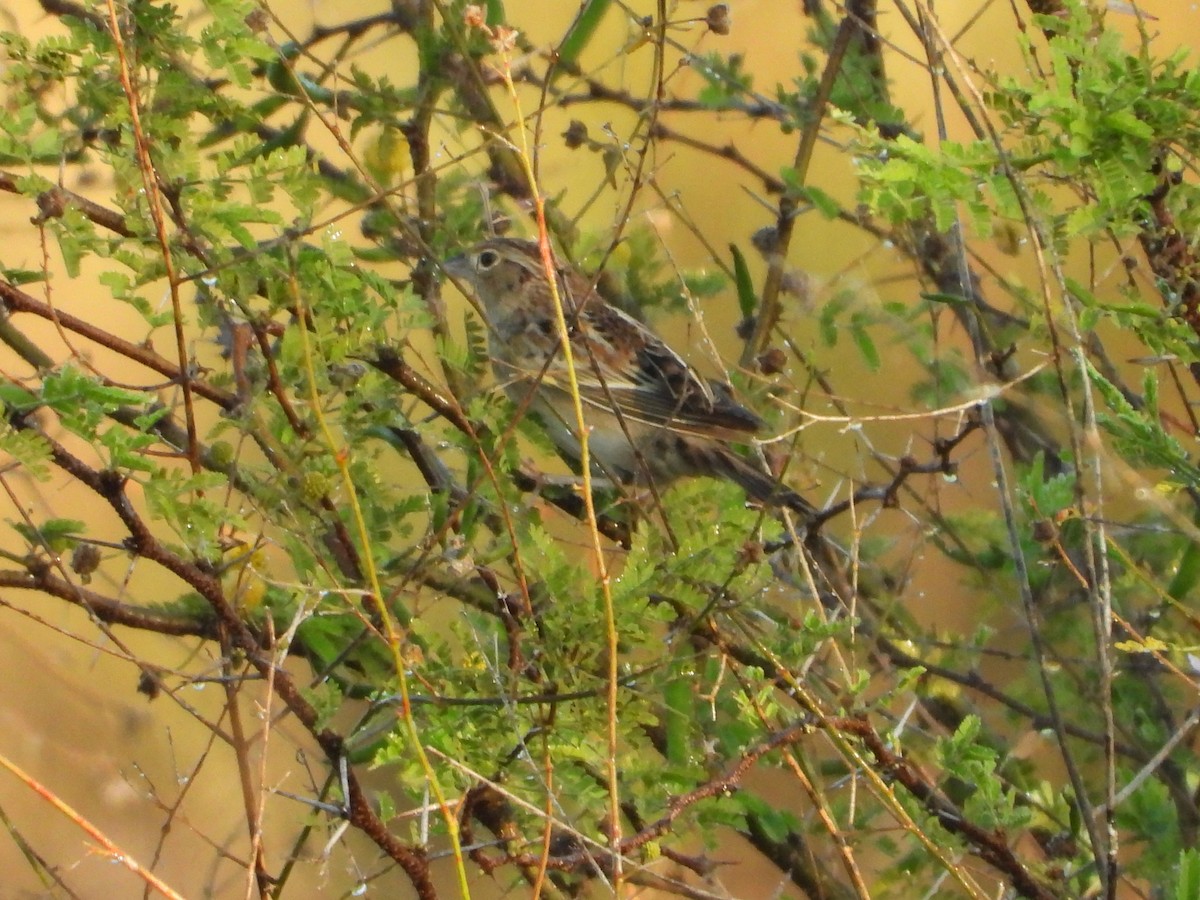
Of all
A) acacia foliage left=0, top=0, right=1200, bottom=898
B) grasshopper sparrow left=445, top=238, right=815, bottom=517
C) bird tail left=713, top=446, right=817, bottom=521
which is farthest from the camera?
grasshopper sparrow left=445, top=238, right=815, bottom=517

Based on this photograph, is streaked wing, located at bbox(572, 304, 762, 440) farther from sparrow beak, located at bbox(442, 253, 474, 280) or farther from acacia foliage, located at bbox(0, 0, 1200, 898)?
sparrow beak, located at bbox(442, 253, 474, 280)

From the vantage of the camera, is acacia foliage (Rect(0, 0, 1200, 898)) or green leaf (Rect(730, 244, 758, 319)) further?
green leaf (Rect(730, 244, 758, 319))

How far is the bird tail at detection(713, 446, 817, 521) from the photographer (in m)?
2.21

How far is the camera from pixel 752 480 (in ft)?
8.42

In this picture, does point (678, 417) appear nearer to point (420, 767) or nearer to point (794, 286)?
point (794, 286)

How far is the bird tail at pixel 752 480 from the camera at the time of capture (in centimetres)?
221

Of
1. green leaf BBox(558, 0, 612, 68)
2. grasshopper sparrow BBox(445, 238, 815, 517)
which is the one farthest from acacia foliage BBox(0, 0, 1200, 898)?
grasshopper sparrow BBox(445, 238, 815, 517)

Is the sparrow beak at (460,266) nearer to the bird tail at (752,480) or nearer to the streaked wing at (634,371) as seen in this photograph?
the streaked wing at (634,371)

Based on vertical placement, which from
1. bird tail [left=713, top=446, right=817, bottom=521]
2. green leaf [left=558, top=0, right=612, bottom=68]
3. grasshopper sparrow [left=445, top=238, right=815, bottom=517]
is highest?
green leaf [left=558, top=0, right=612, bottom=68]

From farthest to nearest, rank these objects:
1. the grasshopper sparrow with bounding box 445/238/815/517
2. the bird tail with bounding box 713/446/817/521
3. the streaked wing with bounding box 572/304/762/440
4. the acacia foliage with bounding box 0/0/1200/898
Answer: the streaked wing with bounding box 572/304/762/440
the grasshopper sparrow with bounding box 445/238/815/517
the bird tail with bounding box 713/446/817/521
the acacia foliage with bounding box 0/0/1200/898

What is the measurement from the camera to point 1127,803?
2.10 metres

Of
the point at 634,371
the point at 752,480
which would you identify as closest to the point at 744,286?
the point at 752,480

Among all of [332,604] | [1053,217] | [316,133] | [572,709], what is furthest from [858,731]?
[316,133]

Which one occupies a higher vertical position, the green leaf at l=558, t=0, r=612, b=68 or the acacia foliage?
the green leaf at l=558, t=0, r=612, b=68
